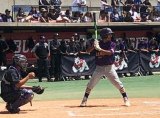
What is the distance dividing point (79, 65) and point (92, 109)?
1152cm

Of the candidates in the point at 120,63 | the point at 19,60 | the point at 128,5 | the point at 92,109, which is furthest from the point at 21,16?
the point at 19,60

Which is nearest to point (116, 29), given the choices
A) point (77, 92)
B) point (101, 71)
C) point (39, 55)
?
point (39, 55)

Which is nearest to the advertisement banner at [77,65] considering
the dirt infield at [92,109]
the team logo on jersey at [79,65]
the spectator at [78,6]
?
the team logo on jersey at [79,65]

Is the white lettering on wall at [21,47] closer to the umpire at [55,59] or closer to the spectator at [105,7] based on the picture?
the umpire at [55,59]

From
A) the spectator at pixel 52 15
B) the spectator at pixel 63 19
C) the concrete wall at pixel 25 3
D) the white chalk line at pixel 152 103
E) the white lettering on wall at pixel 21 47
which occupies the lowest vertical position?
the white chalk line at pixel 152 103

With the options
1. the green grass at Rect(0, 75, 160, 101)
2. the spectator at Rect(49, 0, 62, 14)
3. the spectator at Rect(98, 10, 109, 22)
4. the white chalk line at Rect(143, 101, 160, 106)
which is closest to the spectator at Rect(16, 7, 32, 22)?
the spectator at Rect(49, 0, 62, 14)

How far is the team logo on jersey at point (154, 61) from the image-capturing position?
81.7 ft

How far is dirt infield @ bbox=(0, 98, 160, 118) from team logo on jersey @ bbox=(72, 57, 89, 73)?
919 centimetres

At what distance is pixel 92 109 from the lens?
11.6m

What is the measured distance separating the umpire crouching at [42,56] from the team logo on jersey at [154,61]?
583cm

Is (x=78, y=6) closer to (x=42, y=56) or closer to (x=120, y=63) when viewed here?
(x=120, y=63)

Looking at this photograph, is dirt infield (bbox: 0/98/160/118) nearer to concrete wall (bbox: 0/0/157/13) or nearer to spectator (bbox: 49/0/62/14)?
spectator (bbox: 49/0/62/14)

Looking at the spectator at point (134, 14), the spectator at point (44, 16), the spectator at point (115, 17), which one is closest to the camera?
the spectator at point (44, 16)

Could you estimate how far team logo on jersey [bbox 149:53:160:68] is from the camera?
2491 cm
